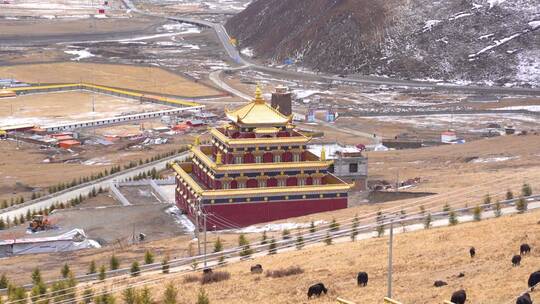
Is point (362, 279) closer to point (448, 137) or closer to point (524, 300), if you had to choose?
point (524, 300)

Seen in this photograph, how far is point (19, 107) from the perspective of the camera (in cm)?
12975

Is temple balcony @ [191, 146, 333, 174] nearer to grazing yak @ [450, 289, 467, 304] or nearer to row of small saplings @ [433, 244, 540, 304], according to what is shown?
row of small saplings @ [433, 244, 540, 304]

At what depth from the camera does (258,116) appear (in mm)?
66750

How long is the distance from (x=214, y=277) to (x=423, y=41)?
448 ft

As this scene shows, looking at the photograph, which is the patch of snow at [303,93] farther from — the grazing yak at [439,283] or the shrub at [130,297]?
the grazing yak at [439,283]

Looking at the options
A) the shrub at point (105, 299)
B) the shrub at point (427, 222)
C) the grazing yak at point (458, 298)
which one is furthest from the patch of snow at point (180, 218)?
the grazing yak at point (458, 298)

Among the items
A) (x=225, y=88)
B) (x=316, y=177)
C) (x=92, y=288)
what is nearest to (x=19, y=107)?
(x=225, y=88)

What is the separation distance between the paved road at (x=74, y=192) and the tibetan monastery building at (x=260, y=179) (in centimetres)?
1233

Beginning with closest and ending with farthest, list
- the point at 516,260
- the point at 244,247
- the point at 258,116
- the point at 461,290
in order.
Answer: the point at 461,290
the point at 516,260
the point at 244,247
the point at 258,116

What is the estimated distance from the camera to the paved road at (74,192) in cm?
7232

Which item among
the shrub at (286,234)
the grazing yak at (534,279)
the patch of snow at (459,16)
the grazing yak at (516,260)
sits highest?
the patch of snow at (459,16)

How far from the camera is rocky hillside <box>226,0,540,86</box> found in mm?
164375

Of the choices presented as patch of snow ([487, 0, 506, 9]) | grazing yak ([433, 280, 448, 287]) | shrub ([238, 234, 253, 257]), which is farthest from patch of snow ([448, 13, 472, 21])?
grazing yak ([433, 280, 448, 287])

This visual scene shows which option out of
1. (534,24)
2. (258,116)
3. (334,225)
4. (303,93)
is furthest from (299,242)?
(534,24)
